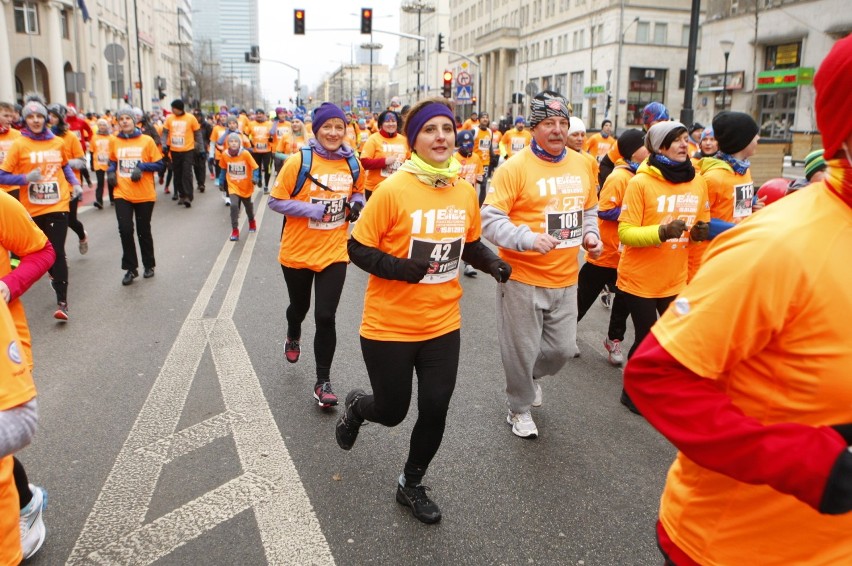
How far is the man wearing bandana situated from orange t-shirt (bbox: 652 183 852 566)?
2.67 m

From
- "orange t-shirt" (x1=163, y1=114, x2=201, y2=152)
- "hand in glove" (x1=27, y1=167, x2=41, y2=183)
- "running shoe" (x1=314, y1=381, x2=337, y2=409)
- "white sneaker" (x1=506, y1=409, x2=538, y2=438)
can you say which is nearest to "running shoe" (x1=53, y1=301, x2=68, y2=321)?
"hand in glove" (x1=27, y1=167, x2=41, y2=183)

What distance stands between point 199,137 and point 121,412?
1521 centimetres

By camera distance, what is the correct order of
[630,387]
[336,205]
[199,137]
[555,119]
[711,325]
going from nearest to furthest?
[711,325], [630,387], [555,119], [336,205], [199,137]

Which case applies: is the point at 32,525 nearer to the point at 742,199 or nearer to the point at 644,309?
the point at 644,309

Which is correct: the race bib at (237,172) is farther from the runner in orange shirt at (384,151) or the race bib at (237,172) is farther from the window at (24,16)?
the window at (24,16)

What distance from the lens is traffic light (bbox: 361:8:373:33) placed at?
2941 cm

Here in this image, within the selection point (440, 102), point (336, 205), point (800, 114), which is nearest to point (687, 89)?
point (336, 205)

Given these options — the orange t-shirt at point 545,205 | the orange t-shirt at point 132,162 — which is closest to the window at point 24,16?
the orange t-shirt at point 132,162

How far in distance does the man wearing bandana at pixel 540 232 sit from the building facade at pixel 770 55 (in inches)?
1402

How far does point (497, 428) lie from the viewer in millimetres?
4664

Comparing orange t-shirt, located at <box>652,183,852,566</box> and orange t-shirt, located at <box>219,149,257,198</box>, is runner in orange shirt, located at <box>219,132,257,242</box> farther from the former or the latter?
orange t-shirt, located at <box>652,183,852,566</box>

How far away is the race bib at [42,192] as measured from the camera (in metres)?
7.23

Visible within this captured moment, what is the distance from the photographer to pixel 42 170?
7.28 metres

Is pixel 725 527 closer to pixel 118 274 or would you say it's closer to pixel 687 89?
pixel 118 274
